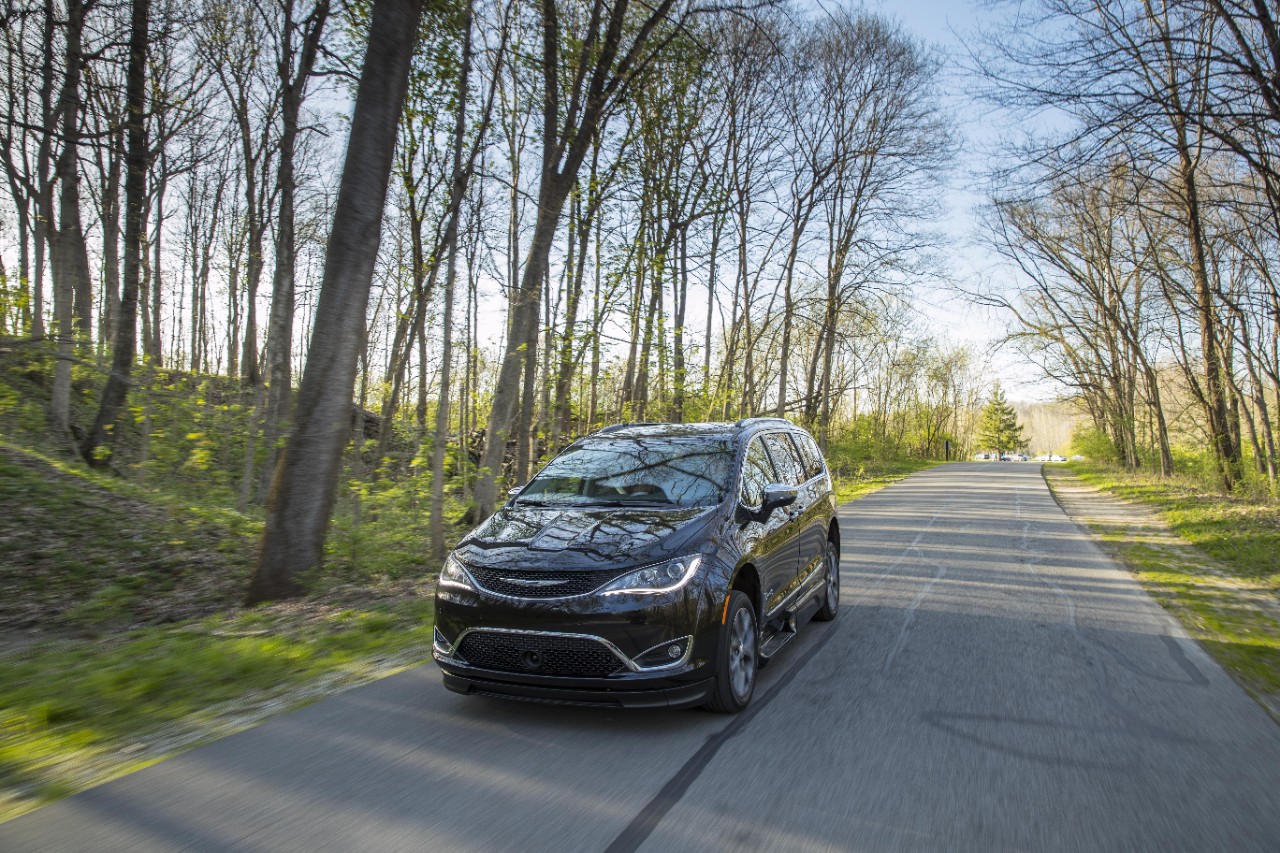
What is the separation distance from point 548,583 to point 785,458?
3.30m

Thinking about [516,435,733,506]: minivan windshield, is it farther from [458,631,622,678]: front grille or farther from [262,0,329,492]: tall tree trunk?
[262,0,329,492]: tall tree trunk

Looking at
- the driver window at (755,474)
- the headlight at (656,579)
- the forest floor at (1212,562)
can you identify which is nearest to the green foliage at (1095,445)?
the forest floor at (1212,562)

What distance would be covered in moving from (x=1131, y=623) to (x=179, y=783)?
311 inches

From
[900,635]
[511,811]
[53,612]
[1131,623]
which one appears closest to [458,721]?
[511,811]

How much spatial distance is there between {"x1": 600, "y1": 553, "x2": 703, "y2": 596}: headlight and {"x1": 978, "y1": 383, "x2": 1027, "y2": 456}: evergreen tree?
113 m

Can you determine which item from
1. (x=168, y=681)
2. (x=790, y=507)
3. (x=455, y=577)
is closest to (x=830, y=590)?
(x=790, y=507)

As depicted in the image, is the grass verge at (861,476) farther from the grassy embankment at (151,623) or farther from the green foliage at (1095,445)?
the grassy embankment at (151,623)

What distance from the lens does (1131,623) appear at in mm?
7676

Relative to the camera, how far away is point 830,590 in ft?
24.7

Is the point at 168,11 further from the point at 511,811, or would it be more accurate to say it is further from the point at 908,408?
the point at 908,408

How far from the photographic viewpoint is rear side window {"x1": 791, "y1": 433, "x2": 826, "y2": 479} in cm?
772

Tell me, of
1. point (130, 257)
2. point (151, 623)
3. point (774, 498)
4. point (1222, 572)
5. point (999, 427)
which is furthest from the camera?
point (999, 427)

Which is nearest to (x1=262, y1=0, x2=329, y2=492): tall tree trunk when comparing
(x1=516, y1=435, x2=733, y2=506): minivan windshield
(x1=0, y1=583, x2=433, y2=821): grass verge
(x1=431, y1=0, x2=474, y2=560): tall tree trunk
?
(x1=431, y1=0, x2=474, y2=560): tall tree trunk

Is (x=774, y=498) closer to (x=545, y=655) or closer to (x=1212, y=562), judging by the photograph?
(x=545, y=655)
